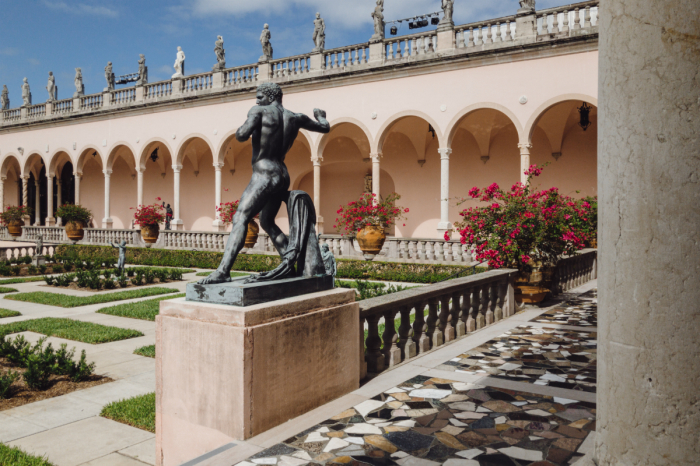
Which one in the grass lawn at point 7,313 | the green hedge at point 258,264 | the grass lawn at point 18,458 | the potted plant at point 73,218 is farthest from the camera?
the potted plant at point 73,218

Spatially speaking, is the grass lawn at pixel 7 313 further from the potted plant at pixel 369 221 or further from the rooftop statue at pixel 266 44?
the rooftop statue at pixel 266 44

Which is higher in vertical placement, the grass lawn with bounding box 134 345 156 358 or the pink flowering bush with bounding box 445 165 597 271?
the pink flowering bush with bounding box 445 165 597 271

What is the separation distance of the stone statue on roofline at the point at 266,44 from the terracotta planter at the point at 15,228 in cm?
1473

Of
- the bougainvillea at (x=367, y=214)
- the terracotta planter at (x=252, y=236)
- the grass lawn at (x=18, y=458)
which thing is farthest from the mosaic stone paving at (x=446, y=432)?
the terracotta planter at (x=252, y=236)

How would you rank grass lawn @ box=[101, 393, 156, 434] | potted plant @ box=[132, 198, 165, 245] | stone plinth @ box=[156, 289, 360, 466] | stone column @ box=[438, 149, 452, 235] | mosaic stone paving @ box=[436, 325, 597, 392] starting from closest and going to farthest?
stone plinth @ box=[156, 289, 360, 466]
grass lawn @ box=[101, 393, 156, 434]
mosaic stone paving @ box=[436, 325, 597, 392]
stone column @ box=[438, 149, 452, 235]
potted plant @ box=[132, 198, 165, 245]

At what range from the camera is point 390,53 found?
55.7 feet

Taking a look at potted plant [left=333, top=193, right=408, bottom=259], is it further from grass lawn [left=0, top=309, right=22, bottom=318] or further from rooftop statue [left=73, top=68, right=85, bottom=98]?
rooftop statue [left=73, top=68, right=85, bottom=98]

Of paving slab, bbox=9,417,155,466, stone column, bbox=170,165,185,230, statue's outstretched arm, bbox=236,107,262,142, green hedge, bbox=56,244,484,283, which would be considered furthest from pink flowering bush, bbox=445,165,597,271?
stone column, bbox=170,165,185,230

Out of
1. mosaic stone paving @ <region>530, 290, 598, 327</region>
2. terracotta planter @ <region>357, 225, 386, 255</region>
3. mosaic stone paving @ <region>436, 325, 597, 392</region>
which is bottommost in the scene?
mosaic stone paving @ <region>436, 325, 597, 392</region>

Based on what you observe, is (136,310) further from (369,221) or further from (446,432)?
(369,221)

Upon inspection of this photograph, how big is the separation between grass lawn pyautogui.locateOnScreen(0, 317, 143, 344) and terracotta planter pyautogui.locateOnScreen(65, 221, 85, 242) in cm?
1563

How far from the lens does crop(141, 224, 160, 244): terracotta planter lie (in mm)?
20281

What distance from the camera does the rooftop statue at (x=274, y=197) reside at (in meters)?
3.66

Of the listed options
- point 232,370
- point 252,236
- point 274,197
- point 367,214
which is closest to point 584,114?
point 367,214
